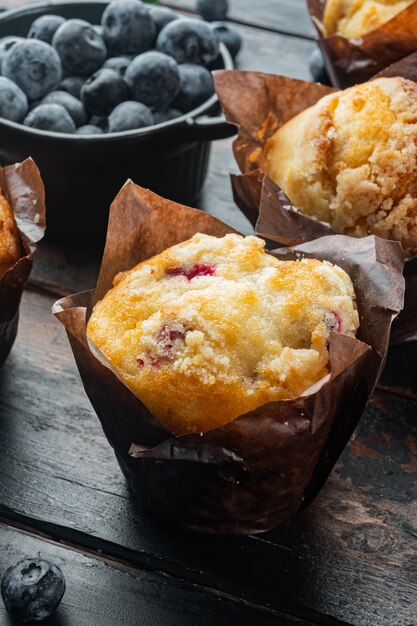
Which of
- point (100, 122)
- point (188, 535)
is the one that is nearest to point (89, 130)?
point (100, 122)

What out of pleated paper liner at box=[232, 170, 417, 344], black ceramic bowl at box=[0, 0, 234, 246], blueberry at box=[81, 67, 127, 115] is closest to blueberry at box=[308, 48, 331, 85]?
black ceramic bowl at box=[0, 0, 234, 246]

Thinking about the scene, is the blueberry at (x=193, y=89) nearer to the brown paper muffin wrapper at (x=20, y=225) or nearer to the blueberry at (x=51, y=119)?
the blueberry at (x=51, y=119)

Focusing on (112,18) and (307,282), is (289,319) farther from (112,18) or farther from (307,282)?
(112,18)

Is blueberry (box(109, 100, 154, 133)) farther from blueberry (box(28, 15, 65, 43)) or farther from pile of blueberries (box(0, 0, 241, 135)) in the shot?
blueberry (box(28, 15, 65, 43))

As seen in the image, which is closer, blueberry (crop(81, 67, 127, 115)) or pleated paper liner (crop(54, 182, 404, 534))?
pleated paper liner (crop(54, 182, 404, 534))

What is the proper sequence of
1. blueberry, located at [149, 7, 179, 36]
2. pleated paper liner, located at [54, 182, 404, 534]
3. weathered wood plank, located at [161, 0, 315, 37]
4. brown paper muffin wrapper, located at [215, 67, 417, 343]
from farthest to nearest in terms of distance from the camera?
weathered wood plank, located at [161, 0, 315, 37], blueberry, located at [149, 7, 179, 36], brown paper muffin wrapper, located at [215, 67, 417, 343], pleated paper liner, located at [54, 182, 404, 534]

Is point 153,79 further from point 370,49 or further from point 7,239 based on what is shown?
point 7,239
